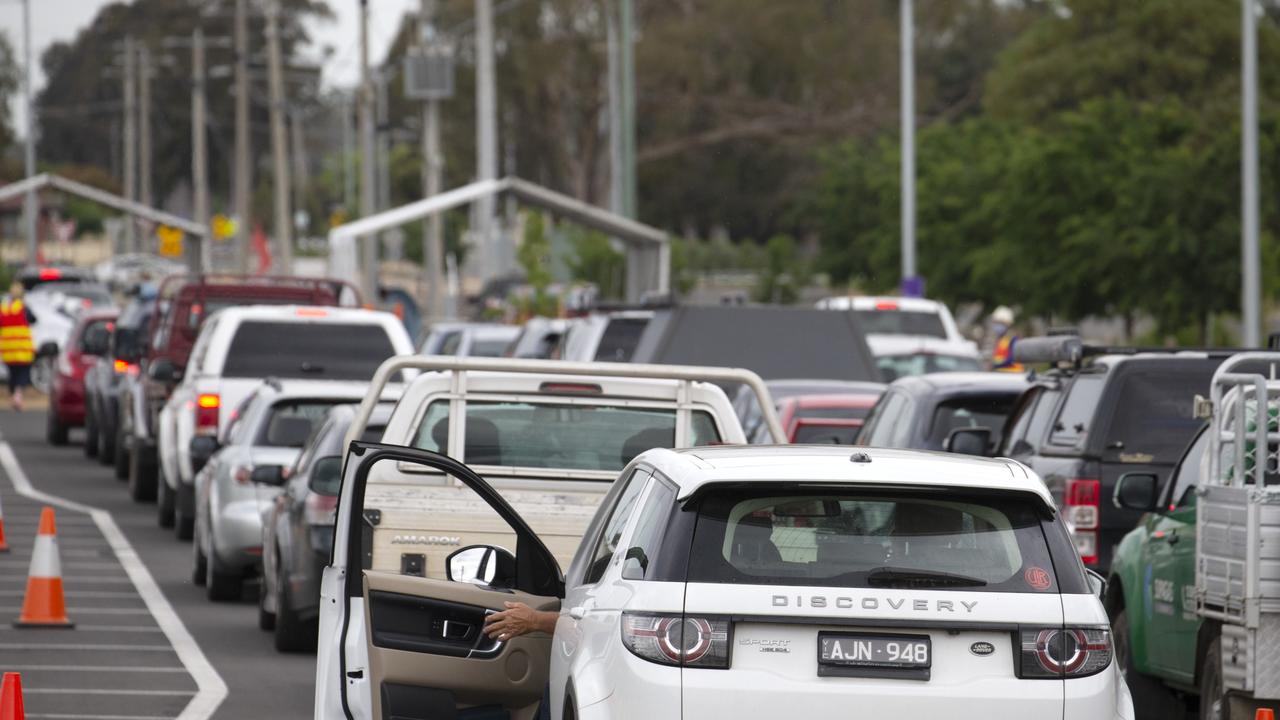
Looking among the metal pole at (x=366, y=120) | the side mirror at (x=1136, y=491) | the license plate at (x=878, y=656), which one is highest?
the metal pole at (x=366, y=120)

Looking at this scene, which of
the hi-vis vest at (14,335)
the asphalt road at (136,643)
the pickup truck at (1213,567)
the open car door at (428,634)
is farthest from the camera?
the hi-vis vest at (14,335)

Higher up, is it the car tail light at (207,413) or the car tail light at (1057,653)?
the car tail light at (1057,653)

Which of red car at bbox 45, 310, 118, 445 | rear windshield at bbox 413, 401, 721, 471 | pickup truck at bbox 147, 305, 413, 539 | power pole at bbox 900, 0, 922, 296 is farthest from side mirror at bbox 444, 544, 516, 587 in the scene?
power pole at bbox 900, 0, 922, 296

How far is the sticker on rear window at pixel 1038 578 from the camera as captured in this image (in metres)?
6.73

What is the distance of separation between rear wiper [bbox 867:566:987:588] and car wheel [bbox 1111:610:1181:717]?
4.72 meters

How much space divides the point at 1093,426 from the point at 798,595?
6.08m

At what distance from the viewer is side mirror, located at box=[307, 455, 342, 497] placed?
44.1 feet

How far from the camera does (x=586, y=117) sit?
260ft

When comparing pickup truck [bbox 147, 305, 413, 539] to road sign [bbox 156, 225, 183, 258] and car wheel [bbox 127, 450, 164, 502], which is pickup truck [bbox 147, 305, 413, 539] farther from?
road sign [bbox 156, 225, 183, 258]

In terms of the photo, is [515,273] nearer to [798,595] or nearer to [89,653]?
[89,653]

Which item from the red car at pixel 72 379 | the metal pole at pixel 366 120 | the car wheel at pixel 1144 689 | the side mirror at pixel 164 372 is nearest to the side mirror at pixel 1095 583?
the car wheel at pixel 1144 689

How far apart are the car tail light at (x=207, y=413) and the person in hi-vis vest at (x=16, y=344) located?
1726cm

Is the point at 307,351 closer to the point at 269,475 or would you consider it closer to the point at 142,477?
the point at 269,475

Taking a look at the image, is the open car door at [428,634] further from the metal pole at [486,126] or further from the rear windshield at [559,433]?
the metal pole at [486,126]
